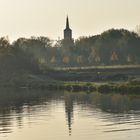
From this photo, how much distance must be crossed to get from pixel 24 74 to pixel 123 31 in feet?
207

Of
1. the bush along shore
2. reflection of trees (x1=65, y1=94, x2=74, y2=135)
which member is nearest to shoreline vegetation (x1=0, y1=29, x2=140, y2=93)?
the bush along shore

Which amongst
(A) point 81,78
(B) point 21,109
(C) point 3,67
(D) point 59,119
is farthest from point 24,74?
(D) point 59,119

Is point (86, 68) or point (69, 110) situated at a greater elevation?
point (86, 68)

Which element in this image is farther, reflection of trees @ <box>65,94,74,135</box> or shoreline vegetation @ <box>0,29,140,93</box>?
shoreline vegetation @ <box>0,29,140,93</box>

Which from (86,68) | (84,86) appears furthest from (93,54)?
(84,86)

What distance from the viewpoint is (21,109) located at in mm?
64000

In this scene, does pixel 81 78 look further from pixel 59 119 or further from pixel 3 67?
pixel 59 119

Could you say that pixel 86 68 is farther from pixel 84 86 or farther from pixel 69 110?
pixel 69 110

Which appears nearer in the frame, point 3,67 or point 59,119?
point 59,119

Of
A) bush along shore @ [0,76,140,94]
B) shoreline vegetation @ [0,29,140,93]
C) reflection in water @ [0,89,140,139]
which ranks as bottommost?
reflection in water @ [0,89,140,139]

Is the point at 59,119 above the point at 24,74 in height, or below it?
below

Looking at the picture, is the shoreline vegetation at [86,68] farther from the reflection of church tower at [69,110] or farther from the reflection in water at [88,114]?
the reflection in water at [88,114]

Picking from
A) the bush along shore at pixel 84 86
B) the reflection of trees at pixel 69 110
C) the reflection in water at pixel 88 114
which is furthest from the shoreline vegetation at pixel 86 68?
the reflection in water at pixel 88 114

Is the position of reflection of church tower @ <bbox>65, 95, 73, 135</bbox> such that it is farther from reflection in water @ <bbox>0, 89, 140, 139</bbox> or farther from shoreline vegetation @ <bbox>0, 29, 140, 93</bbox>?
shoreline vegetation @ <bbox>0, 29, 140, 93</bbox>
